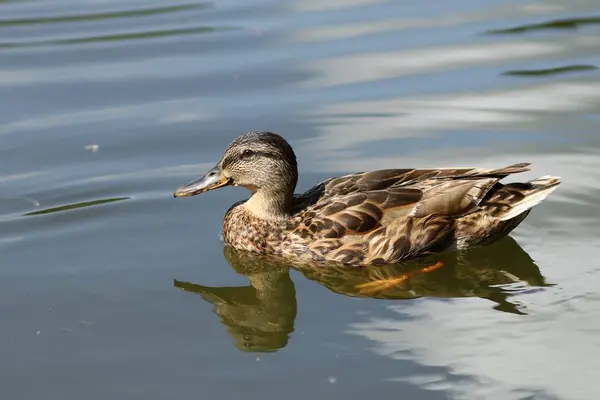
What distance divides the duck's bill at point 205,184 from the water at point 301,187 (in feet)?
1.00

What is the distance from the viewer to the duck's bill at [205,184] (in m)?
9.14

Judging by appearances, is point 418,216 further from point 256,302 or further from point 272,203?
point 256,302

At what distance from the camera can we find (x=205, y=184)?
9172 millimetres

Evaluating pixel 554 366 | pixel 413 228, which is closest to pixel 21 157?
pixel 413 228

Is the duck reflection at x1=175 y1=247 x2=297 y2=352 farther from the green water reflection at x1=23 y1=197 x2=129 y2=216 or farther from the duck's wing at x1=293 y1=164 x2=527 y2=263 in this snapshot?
the green water reflection at x1=23 y1=197 x2=129 y2=216

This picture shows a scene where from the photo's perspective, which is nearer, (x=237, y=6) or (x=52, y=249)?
(x=52, y=249)

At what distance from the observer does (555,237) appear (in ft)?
28.8

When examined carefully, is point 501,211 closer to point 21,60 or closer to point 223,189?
point 223,189

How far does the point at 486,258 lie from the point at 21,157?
4265mm

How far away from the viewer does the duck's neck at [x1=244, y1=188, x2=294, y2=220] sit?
9.16 meters

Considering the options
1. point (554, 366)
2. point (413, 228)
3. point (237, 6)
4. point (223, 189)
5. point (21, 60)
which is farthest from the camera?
point (237, 6)

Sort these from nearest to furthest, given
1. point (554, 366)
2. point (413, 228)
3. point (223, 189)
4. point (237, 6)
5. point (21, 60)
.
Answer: point (554, 366), point (413, 228), point (223, 189), point (21, 60), point (237, 6)

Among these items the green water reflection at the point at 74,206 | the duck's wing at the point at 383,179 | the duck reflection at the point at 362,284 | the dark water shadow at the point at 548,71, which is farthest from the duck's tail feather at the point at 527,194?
the dark water shadow at the point at 548,71

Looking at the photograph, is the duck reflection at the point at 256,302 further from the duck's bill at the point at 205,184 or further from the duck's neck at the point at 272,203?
the duck's bill at the point at 205,184
